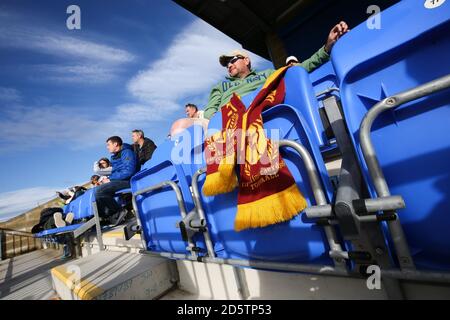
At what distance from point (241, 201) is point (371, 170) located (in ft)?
1.47

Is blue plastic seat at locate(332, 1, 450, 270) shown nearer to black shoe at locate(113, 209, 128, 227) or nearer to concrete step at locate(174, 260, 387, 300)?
concrete step at locate(174, 260, 387, 300)

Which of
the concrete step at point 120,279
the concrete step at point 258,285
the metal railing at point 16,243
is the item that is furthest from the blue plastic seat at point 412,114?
the metal railing at point 16,243

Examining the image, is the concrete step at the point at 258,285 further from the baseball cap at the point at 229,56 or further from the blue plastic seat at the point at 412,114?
the baseball cap at the point at 229,56

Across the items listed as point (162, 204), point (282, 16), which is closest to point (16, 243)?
point (162, 204)

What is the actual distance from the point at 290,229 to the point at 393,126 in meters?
0.45

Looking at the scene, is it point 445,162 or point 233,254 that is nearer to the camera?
point 445,162

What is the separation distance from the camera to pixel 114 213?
9.80 ft

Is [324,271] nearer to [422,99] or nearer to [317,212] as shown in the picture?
[317,212]

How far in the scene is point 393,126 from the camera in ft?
1.98

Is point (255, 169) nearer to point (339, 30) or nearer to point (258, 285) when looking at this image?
point (258, 285)

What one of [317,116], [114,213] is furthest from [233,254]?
[114,213]

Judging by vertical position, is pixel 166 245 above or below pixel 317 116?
below

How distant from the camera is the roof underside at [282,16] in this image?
3.69 metres
